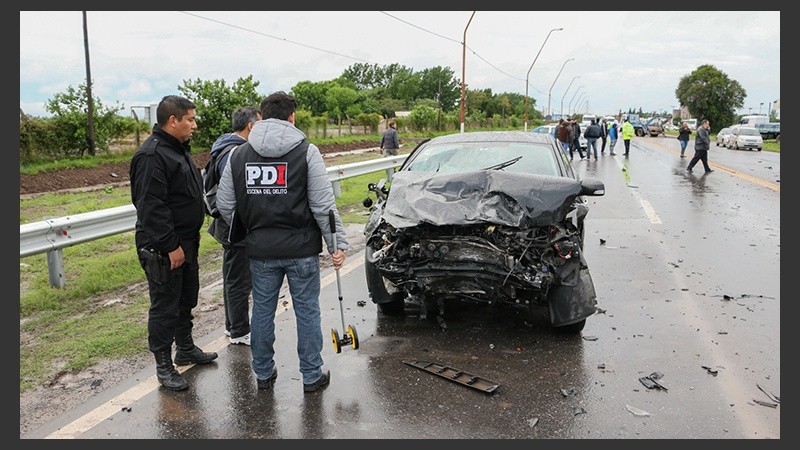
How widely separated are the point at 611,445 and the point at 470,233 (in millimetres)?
1945

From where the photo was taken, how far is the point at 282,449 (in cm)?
337

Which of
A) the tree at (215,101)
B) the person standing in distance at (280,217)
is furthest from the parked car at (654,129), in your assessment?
the person standing in distance at (280,217)

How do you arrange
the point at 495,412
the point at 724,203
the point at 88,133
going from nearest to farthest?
the point at 495,412 < the point at 724,203 < the point at 88,133

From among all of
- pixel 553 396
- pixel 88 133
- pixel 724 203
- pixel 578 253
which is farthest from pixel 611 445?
pixel 88 133

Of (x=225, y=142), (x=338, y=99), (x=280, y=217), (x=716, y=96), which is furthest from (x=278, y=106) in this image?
(x=716, y=96)

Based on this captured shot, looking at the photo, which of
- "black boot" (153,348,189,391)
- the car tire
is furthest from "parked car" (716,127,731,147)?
"black boot" (153,348,189,391)

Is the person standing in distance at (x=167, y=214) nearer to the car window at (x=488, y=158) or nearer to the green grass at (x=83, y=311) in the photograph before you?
the green grass at (x=83, y=311)

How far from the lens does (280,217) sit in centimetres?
389

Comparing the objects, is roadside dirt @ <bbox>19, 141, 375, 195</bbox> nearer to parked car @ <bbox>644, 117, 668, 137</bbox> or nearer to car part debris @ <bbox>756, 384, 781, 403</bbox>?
car part debris @ <bbox>756, 384, 781, 403</bbox>

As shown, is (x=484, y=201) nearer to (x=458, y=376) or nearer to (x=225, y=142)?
(x=458, y=376)

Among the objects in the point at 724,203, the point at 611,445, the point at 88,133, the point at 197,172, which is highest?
the point at 88,133

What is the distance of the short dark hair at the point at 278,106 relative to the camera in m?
3.95

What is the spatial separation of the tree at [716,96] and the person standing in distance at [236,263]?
289 ft

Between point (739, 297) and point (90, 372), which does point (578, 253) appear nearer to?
point (739, 297)
